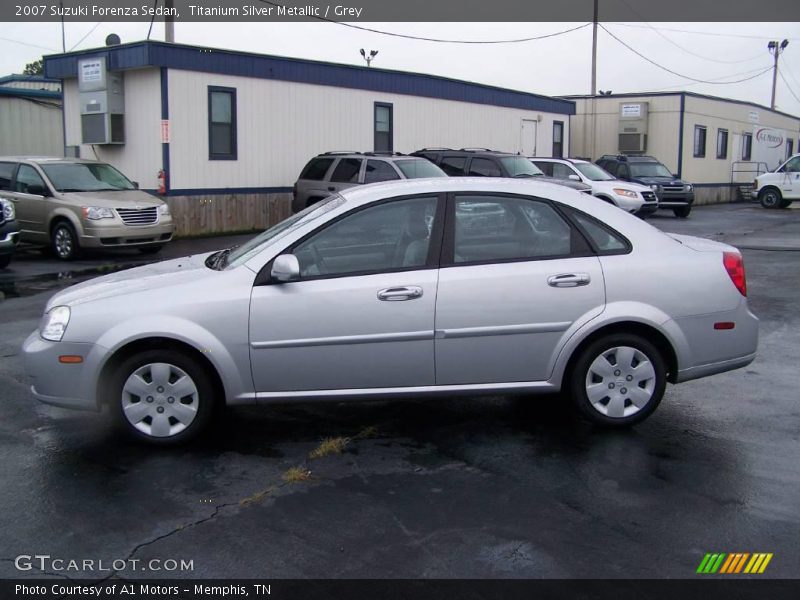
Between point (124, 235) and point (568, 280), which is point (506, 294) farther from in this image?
point (124, 235)

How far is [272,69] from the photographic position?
2012 centimetres

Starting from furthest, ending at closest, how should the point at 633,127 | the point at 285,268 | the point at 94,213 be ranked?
the point at 633,127 → the point at 94,213 → the point at 285,268

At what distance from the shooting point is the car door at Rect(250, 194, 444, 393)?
5.30 m

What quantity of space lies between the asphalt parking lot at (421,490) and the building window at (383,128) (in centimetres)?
1725

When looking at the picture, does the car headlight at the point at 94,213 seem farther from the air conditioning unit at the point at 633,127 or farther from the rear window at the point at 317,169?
the air conditioning unit at the point at 633,127

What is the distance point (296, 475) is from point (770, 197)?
30.9 m

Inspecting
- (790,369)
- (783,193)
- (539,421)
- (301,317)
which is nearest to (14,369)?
(301,317)

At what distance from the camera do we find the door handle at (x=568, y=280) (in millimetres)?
5461

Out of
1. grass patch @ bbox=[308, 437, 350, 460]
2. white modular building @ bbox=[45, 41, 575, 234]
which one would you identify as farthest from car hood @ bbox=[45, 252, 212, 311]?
white modular building @ bbox=[45, 41, 575, 234]

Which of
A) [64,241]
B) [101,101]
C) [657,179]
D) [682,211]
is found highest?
[101,101]

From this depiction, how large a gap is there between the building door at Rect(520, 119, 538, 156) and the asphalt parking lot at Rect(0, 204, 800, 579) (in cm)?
2303

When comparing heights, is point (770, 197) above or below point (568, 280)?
above

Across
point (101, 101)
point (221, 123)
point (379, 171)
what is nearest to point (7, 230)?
point (101, 101)

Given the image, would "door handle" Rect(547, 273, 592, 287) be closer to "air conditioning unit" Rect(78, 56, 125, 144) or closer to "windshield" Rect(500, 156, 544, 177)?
"windshield" Rect(500, 156, 544, 177)
